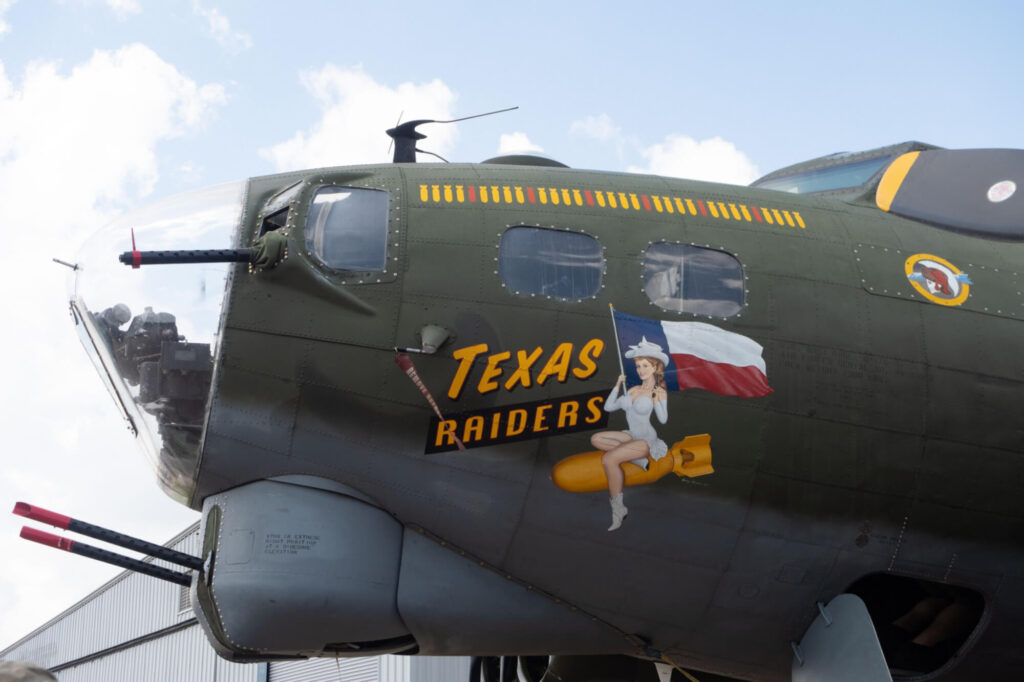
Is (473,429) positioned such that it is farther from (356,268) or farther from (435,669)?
(435,669)

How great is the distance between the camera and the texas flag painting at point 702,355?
843cm

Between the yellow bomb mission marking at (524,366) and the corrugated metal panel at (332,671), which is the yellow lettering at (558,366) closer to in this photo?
the yellow bomb mission marking at (524,366)

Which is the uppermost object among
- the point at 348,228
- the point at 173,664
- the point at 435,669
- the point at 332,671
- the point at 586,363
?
the point at 348,228

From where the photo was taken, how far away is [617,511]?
27.6 feet

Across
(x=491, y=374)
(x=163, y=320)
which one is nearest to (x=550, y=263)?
(x=491, y=374)

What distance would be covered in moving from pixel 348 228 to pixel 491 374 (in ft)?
4.98

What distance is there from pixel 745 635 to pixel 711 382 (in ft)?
6.89

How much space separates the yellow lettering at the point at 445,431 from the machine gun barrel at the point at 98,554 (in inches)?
85.1

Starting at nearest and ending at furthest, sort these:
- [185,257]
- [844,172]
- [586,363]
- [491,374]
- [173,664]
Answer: [185,257]
[491,374]
[586,363]
[844,172]
[173,664]

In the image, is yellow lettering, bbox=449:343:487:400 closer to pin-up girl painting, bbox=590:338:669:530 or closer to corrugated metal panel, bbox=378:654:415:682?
pin-up girl painting, bbox=590:338:669:530

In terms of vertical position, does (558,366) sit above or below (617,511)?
above

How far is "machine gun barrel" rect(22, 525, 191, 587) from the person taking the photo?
8.34 m

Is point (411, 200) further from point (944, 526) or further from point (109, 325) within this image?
point (944, 526)

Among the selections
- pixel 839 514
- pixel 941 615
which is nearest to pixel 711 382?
pixel 839 514
